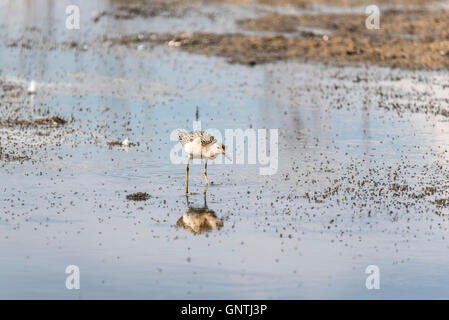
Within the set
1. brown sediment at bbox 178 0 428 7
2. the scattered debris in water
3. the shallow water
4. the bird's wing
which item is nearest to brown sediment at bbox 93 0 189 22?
brown sediment at bbox 178 0 428 7

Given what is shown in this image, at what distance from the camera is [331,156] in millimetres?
29656

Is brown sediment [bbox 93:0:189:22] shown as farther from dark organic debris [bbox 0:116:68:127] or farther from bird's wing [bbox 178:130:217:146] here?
bird's wing [bbox 178:130:217:146]

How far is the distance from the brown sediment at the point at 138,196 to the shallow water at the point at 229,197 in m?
0.20

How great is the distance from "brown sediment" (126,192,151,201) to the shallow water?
0.20 metres

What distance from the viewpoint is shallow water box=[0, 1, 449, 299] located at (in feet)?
60.1

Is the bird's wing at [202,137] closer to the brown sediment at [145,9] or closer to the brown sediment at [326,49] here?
the brown sediment at [326,49]

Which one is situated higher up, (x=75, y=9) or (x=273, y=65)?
(x=75, y=9)

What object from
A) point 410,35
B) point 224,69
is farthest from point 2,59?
point 410,35

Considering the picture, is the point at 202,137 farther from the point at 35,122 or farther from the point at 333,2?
the point at 333,2

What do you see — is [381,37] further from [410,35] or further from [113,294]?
[113,294]

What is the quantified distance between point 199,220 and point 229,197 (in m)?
2.45

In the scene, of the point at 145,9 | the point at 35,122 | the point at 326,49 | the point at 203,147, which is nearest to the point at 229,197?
the point at 203,147

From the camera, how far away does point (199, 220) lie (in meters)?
22.1
